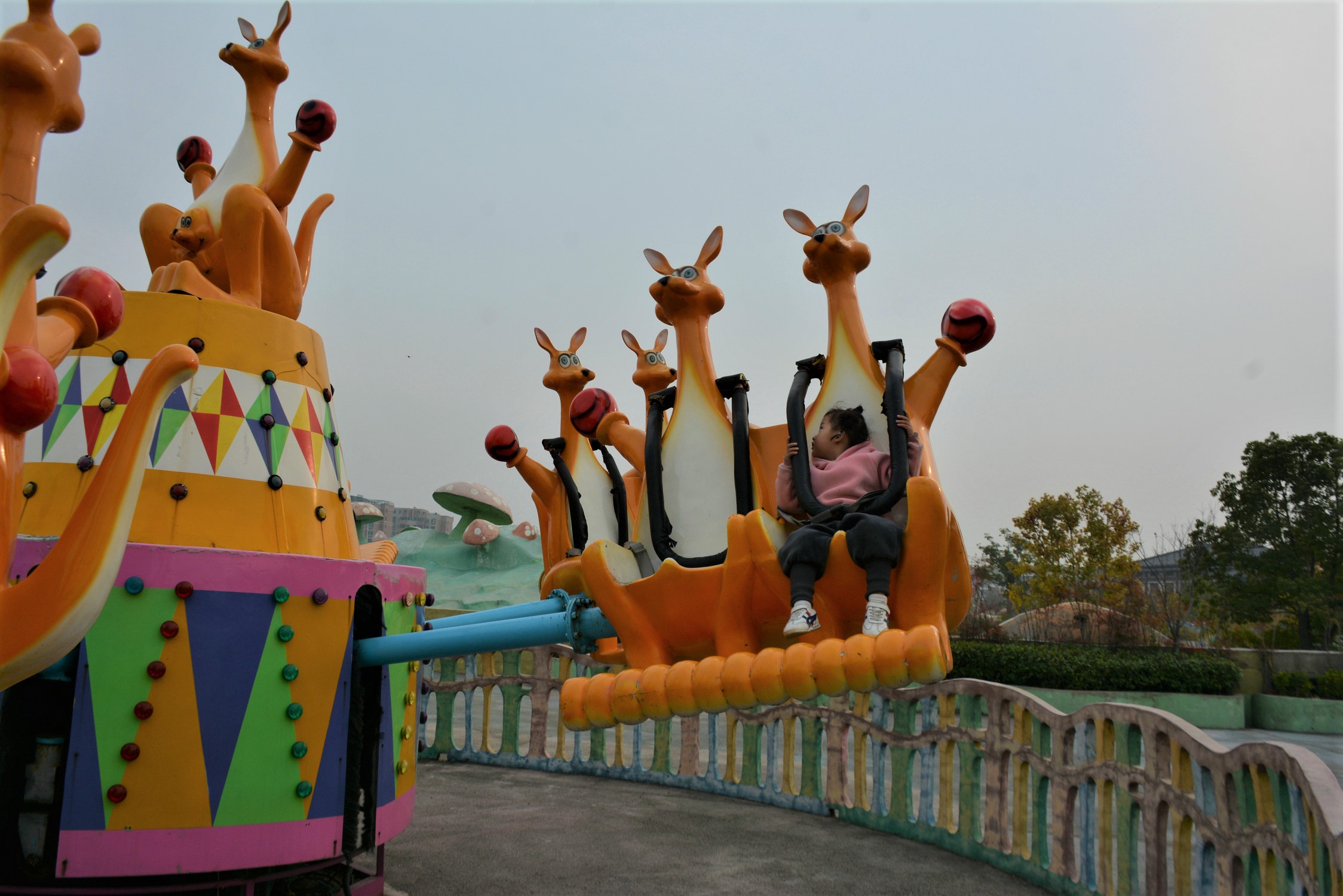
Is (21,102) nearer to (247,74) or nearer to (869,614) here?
(869,614)

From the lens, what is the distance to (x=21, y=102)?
234cm

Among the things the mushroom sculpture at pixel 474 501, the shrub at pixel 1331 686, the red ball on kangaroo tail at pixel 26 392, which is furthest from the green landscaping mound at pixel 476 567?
the red ball on kangaroo tail at pixel 26 392

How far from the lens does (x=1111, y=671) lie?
1360 centimetres

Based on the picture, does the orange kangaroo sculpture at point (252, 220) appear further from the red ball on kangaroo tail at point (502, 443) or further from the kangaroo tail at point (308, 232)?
the red ball on kangaroo tail at point (502, 443)

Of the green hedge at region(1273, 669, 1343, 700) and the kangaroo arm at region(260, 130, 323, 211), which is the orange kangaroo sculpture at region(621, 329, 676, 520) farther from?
the green hedge at region(1273, 669, 1343, 700)

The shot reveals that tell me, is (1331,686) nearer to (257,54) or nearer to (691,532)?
(691,532)

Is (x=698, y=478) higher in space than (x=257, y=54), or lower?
lower

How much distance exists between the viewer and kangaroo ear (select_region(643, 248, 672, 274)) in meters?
3.62

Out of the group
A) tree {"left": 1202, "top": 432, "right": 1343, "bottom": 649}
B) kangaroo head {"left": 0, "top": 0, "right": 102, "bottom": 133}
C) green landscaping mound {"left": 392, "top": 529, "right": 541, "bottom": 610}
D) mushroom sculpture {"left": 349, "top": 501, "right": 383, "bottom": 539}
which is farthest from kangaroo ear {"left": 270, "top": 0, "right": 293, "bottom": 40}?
tree {"left": 1202, "top": 432, "right": 1343, "bottom": 649}

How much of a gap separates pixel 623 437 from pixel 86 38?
223 cm

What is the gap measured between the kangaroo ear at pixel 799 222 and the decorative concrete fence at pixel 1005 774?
8.29 feet

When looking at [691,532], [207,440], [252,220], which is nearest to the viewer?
[691,532]

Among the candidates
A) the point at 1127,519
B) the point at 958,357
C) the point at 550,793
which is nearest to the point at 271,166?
the point at 958,357

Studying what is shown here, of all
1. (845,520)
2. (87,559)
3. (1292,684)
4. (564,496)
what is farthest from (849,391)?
(1292,684)
